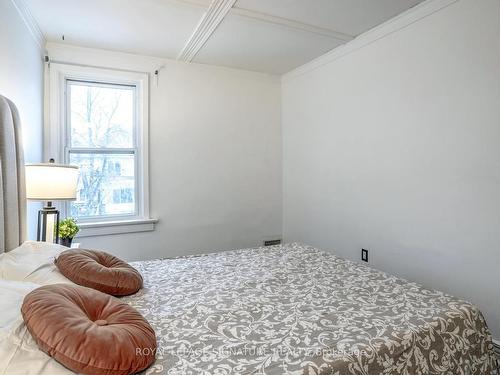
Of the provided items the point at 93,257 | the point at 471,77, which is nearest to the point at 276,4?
the point at 471,77

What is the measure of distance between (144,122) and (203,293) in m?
2.24

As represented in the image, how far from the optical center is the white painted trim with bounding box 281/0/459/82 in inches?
90.0

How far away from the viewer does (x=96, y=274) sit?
58.9 inches

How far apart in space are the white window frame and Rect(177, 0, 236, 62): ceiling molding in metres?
0.52

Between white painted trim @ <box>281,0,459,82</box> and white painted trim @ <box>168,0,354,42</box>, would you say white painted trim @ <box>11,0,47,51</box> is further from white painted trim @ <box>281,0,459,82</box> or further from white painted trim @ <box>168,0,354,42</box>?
white painted trim @ <box>281,0,459,82</box>

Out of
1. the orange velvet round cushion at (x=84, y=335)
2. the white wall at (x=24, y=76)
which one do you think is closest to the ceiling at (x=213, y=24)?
the white wall at (x=24, y=76)

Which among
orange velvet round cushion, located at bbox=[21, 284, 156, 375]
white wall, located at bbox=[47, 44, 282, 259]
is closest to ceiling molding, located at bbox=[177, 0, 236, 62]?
white wall, located at bbox=[47, 44, 282, 259]

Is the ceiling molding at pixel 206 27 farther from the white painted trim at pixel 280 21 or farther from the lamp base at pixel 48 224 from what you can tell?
the lamp base at pixel 48 224

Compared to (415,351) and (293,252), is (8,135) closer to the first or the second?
(293,252)

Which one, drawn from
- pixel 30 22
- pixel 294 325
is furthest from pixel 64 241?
pixel 294 325

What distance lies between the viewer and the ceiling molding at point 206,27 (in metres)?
2.34

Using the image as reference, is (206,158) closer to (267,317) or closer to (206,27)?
(206,27)

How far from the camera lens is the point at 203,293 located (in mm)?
1658

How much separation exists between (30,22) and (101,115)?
0.96 metres
